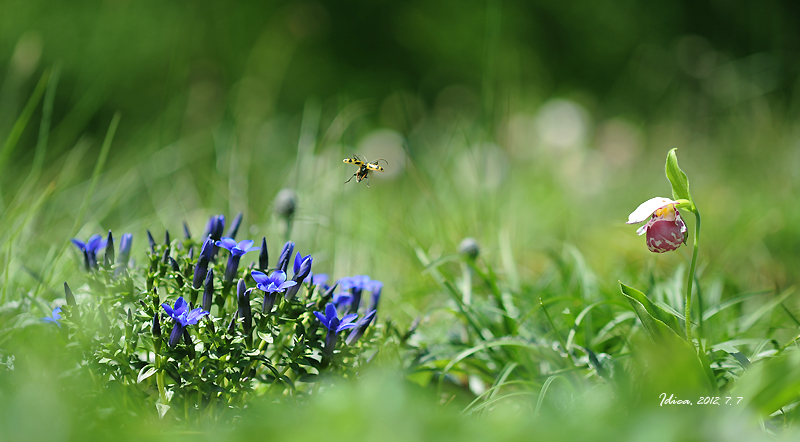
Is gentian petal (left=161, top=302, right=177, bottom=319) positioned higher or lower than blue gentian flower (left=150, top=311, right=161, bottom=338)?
higher

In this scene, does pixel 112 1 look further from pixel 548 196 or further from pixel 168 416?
pixel 168 416

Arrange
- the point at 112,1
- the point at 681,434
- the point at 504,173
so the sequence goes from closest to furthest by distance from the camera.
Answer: the point at 681,434 < the point at 504,173 < the point at 112,1

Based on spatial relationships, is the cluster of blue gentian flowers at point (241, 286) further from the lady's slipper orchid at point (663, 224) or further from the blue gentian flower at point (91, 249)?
the lady's slipper orchid at point (663, 224)

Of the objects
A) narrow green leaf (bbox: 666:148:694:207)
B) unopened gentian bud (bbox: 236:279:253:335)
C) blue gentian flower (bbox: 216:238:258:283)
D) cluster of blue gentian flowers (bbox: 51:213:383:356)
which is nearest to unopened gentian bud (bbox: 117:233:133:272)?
cluster of blue gentian flowers (bbox: 51:213:383:356)

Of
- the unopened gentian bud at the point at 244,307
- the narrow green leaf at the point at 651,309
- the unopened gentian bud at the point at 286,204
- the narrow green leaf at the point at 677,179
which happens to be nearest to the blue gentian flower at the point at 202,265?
the unopened gentian bud at the point at 244,307

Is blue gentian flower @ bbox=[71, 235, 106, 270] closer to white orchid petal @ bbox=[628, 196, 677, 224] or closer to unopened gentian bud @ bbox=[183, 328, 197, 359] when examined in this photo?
unopened gentian bud @ bbox=[183, 328, 197, 359]

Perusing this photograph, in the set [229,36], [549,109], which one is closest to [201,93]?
[229,36]
